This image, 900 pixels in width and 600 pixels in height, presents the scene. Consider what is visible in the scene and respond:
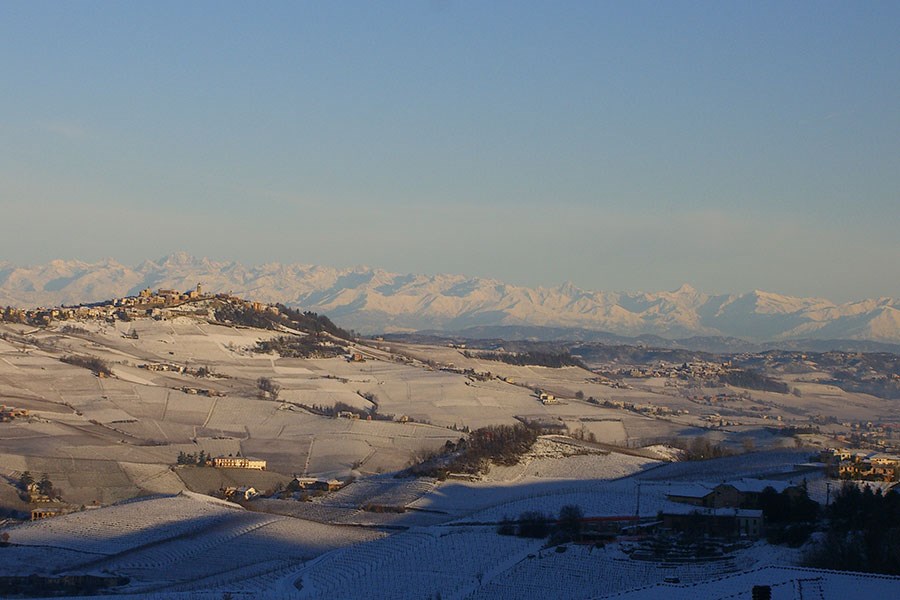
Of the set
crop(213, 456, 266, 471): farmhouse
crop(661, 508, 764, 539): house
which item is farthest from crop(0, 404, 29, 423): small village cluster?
crop(661, 508, 764, 539): house

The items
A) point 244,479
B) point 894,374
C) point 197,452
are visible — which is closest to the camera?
point 244,479

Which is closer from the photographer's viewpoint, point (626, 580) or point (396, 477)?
point (626, 580)

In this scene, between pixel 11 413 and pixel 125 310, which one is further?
pixel 125 310

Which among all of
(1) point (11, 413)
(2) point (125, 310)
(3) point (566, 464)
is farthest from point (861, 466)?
(2) point (125, 310)

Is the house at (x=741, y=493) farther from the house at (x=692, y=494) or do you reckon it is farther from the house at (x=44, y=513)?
the house at (x=44, y=513)

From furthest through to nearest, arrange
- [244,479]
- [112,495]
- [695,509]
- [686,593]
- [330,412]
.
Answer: [330,412] < [244,479] < [112,495] < [695,509] < [686,593]

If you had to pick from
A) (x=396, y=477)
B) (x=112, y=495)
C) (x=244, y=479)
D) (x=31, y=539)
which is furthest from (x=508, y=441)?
(x=31, y=539)

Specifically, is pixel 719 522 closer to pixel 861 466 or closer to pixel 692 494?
pixel 692 494

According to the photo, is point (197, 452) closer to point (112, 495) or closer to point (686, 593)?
point (112, 495)

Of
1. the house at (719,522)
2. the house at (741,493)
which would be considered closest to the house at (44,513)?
the house at (719,522)
